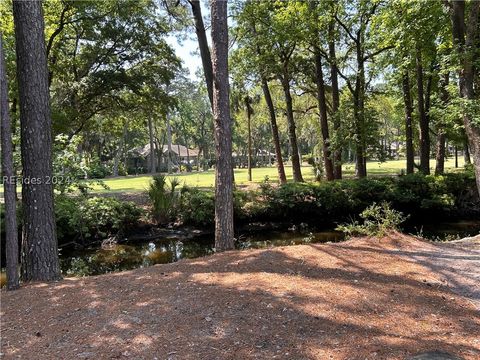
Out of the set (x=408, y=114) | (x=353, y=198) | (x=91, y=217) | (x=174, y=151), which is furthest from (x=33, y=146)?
(x=174, y=151)

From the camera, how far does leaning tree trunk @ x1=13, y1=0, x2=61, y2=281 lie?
17.6 ft

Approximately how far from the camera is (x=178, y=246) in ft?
39.7

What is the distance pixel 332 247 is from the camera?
6383 millimetres

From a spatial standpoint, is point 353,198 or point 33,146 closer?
point 33,146

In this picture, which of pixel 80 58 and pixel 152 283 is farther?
pixel 80 58

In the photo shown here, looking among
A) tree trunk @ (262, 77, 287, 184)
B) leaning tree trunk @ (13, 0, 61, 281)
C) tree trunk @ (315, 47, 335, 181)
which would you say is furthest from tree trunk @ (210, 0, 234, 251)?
tree trunk @ (262, 77, 287, 184)

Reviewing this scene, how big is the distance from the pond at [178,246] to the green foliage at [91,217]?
0.62 m

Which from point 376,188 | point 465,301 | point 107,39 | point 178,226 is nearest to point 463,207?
point 376,188

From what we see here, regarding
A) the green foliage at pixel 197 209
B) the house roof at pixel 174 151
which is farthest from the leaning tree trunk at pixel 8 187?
the house roof at pixel 174 151

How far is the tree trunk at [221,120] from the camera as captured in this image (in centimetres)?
660

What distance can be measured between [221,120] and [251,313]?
378 cm

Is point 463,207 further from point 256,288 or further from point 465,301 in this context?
point 256,288

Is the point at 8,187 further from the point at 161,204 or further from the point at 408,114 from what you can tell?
the point at 408,114

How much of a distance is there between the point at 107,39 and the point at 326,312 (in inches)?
647
